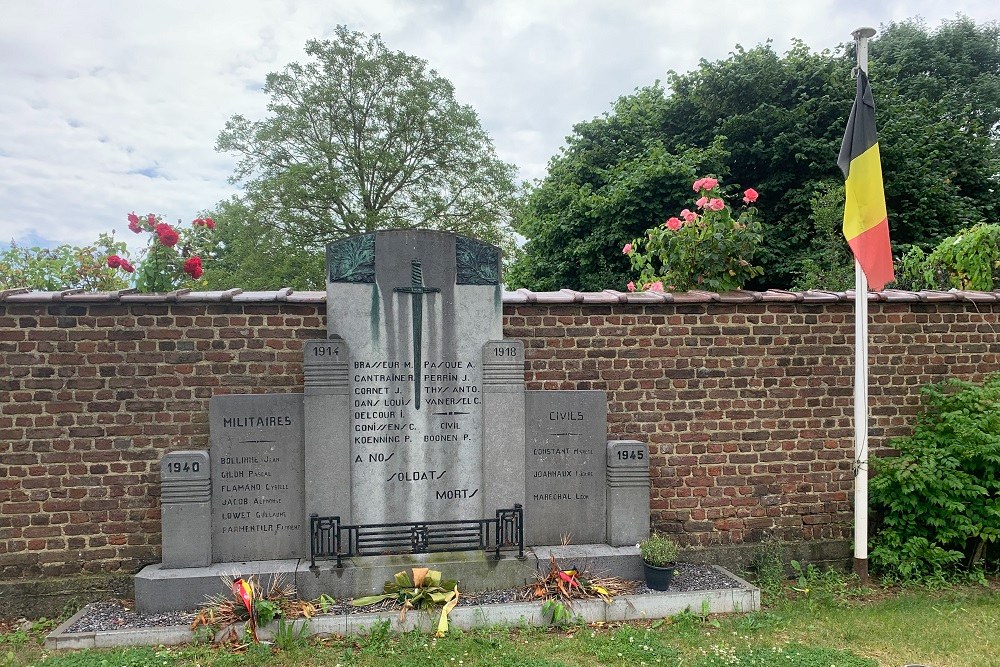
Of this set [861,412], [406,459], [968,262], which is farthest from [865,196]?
[406,459]

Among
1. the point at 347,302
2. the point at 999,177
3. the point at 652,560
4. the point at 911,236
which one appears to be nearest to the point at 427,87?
the point at 911,236

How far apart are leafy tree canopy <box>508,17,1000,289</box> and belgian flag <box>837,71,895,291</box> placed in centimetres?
820

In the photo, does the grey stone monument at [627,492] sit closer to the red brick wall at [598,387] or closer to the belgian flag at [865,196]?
the red brick wall at [598,387]

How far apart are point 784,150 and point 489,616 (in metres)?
13.8

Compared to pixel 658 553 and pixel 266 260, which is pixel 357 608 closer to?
pixel 658 553

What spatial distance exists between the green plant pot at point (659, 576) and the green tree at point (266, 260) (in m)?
16.1

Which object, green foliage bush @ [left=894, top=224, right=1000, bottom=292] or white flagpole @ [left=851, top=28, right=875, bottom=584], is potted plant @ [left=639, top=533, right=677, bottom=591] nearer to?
white flagpole @ [left=851, top=28, right=875, bottom=584]

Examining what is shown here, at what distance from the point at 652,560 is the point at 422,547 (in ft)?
6.10

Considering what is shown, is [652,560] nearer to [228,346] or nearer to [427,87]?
[228,346]

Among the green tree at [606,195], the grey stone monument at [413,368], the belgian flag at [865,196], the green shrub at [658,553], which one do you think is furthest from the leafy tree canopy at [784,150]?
the grey stone monument at [413,368]

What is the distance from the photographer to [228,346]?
5320 millimetres

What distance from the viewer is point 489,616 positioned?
15.2ft

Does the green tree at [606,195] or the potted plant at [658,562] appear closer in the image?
the potted plant at [658,562]

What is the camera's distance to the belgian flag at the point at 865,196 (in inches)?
212
